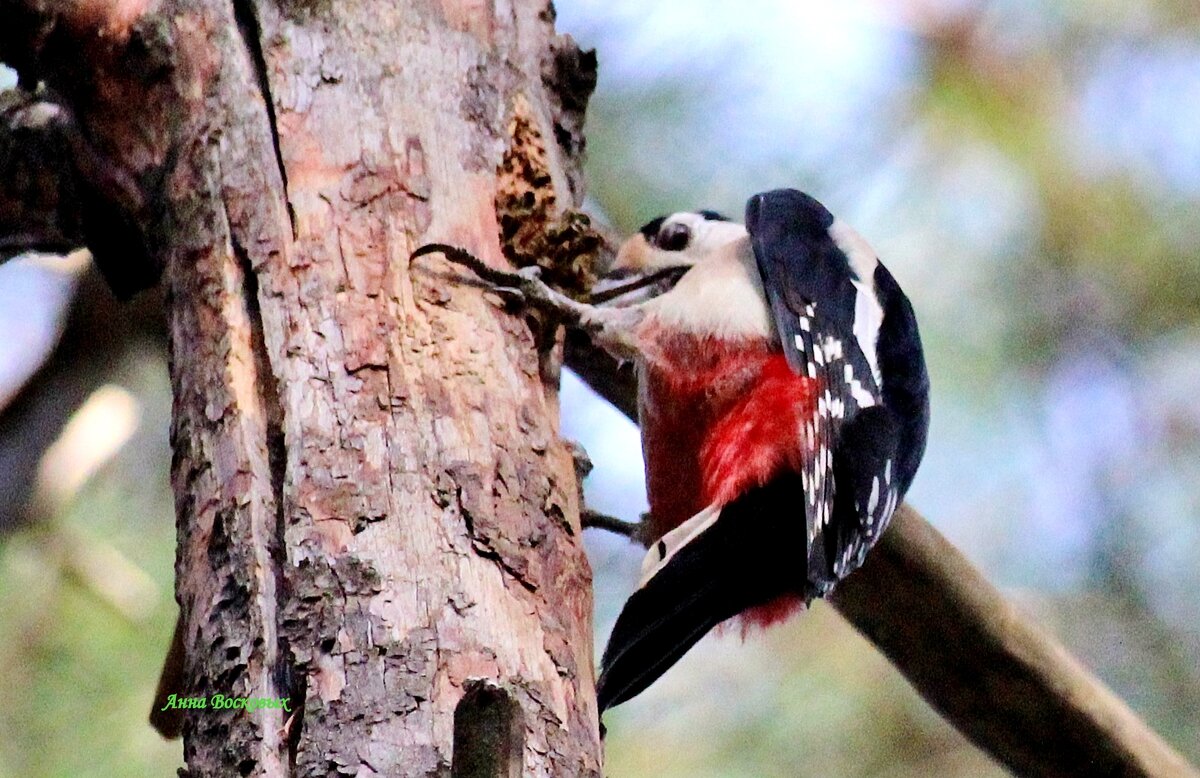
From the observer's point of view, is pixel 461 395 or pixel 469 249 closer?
pixel 461 395

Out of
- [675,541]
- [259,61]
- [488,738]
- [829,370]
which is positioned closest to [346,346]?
[259,61]

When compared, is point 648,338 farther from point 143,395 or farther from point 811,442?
point 143,395

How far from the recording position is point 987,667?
1888 mm

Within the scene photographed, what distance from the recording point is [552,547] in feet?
4.08

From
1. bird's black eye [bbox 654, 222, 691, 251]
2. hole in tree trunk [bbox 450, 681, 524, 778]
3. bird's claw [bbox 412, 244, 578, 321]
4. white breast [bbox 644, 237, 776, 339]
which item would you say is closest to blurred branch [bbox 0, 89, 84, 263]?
bird's claw [bbox 412, 244, 578, 321]

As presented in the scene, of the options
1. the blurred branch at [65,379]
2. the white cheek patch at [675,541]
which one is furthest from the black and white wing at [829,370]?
the blurred branch at [65,379]

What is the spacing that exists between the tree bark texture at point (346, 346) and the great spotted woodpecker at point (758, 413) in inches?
5.3

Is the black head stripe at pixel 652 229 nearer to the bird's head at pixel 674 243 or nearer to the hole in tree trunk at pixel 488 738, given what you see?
the bird's head at pixel 674 243

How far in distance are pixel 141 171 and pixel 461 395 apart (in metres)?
0.49

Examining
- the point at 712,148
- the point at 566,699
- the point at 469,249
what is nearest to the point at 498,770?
the point at 566,699

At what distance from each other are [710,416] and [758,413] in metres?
0.08

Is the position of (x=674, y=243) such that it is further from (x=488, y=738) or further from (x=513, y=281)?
(x=488, y=738)

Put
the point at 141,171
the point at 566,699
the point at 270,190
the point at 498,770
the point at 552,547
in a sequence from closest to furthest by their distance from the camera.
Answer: the point at 498,770
the point at 566,699
the point at 552,547
the point at 270,190
the point at 141,171

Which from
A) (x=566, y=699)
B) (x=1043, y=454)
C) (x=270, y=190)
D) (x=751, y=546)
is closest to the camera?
(x=566, y=699)
